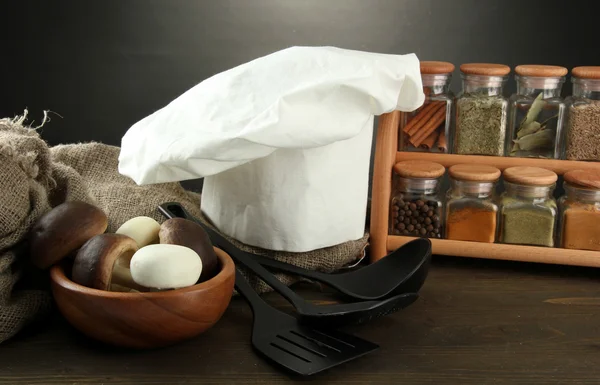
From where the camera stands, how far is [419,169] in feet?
2.81

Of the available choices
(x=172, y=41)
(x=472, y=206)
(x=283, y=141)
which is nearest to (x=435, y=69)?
(x=472, y=206)

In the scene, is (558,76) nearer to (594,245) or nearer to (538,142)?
(538,142)

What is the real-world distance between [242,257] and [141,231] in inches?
4.8

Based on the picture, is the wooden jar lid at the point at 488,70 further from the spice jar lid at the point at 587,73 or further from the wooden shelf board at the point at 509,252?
the wooden shelf board at the point at 509,252

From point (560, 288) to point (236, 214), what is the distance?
0.35 m

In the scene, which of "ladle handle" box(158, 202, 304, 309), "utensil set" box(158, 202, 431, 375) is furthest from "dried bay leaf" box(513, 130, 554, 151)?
"ladle handle" box(158, 202, 304, 309)

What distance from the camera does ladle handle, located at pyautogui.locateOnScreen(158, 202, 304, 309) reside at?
710 mm

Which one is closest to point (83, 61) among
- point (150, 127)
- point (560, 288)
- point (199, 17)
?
point (199, 17)

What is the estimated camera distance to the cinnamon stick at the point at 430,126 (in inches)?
35.4

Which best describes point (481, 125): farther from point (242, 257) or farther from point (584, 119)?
point (242, 257)

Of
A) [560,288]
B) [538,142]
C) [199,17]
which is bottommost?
[560,288]

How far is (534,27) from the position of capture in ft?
3.86

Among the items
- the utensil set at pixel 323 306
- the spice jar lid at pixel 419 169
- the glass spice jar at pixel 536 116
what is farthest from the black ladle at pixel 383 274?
the glass spice jar at pixel 536 116

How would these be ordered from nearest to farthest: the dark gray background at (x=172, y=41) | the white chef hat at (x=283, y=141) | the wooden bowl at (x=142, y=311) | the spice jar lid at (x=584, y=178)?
the wooden bowl at (x=142, y=311)
the white chef hat at (x=283, y=141)
the spice jar lid at (x=584, y=178)
the dark gray background at (x=172, y=41)
